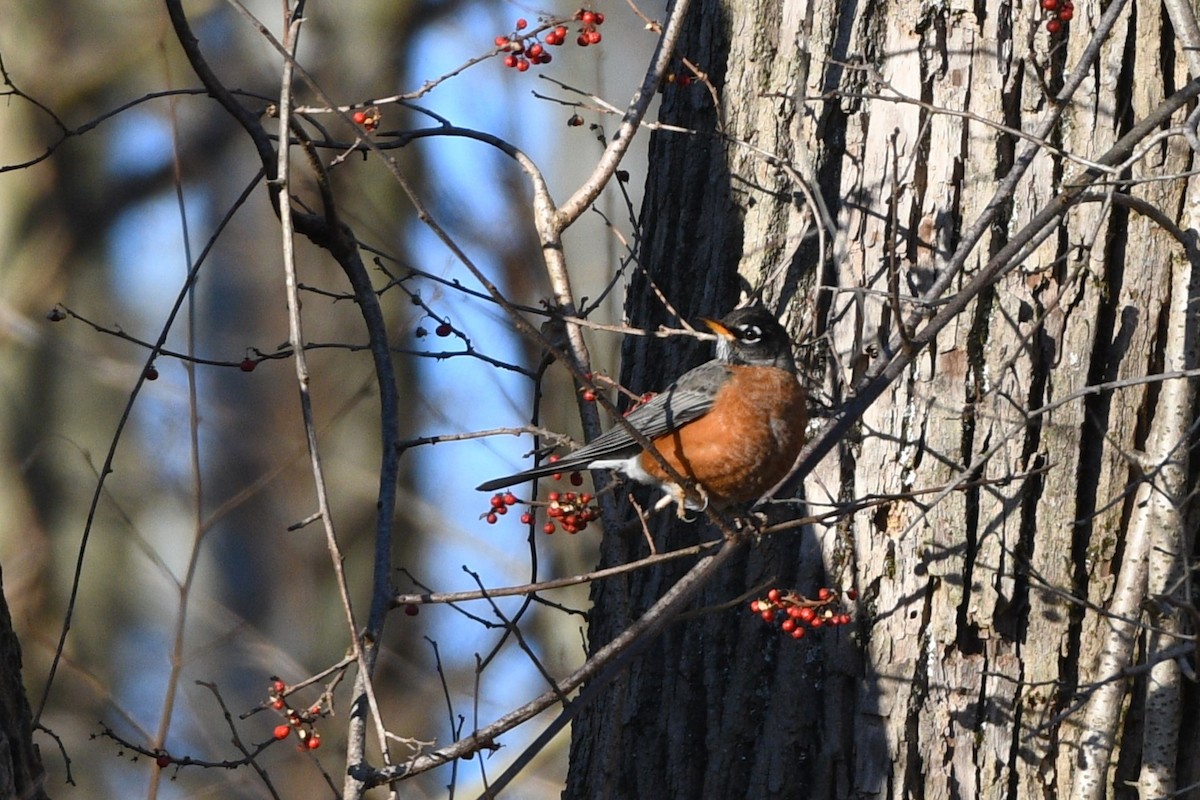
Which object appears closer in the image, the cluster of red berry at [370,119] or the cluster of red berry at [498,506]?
the cluster of red berry at [498,506]

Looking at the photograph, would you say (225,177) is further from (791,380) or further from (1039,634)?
(1039,634)

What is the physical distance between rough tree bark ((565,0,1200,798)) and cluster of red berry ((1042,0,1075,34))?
0.12ft

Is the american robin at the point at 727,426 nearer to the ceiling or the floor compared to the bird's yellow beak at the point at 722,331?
nearer to the floor

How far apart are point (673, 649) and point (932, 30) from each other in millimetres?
1785

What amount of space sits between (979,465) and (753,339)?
0.67m

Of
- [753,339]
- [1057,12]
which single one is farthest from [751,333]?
[1057,12]

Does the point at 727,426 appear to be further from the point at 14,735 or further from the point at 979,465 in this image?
the point at 14,735

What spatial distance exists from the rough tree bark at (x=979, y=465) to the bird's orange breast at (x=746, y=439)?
178mm

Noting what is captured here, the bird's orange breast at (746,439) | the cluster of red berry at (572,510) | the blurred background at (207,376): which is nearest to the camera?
the cluster of red berry at (572,510)

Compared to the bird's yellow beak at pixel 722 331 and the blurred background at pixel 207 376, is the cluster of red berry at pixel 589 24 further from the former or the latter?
the blurred background at pixel 207 376

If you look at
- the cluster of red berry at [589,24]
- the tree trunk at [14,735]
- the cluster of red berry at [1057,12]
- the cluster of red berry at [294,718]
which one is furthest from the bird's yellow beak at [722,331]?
the tree trunk at [14,735]

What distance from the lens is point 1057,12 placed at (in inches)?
107

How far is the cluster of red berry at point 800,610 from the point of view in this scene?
2.64 meters

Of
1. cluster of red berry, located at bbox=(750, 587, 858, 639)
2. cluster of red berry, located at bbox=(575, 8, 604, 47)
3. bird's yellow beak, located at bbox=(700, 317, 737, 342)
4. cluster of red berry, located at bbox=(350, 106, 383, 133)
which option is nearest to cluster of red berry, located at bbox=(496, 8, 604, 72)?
cluster of red berry, located at bbox=(575, 8, 604, 47)
